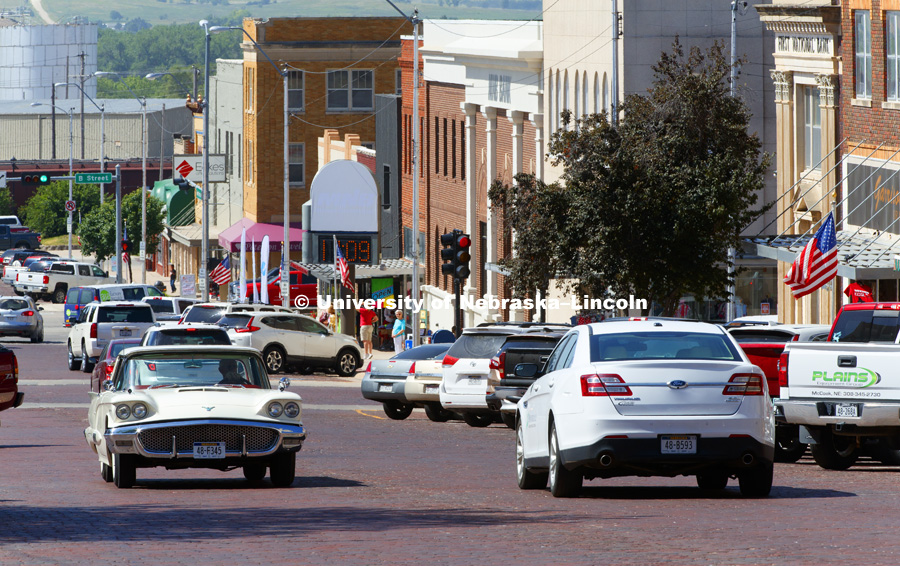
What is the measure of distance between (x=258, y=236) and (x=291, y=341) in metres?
42.6

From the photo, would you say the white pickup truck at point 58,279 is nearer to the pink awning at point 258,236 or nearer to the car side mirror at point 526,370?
the pink awning at point 258,236

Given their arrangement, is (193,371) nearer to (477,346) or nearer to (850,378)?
(850,378)

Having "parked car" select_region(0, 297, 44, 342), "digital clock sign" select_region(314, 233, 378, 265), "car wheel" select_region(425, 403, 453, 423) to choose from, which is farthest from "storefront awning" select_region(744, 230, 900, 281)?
"digital clock sign" select_region(314, 233, 378, 265)

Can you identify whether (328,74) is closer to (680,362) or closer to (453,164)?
(453,164)

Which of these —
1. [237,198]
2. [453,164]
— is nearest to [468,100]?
[453,164]

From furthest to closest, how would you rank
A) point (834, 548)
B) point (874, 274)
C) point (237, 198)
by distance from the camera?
point (237, 198) → point (874, 274) → point (834, 548)

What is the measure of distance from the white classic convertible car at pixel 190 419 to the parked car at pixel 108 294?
109 feet

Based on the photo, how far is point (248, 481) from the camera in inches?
622

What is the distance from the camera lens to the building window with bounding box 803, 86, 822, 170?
3691 cm

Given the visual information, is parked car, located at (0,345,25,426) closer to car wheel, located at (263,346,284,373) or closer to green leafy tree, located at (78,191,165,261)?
car wheel, located at (263,346,284,373)

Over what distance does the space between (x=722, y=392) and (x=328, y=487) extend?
411 centimetres

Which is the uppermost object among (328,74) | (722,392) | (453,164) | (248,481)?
(328,74)

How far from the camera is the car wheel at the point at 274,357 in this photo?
38125 millimetres

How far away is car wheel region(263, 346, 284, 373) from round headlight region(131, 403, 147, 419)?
2323 cm
